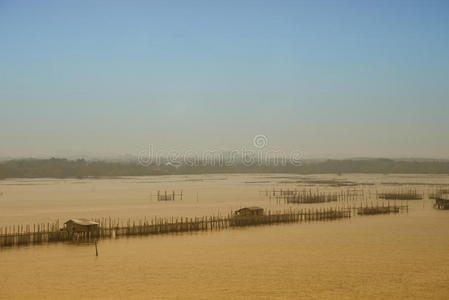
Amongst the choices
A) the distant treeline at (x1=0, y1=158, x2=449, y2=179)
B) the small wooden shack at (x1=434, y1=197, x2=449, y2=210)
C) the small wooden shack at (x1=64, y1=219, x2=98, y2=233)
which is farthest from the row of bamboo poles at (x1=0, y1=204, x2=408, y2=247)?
the distant treeline at (x1=0, y1=158, x2=449, y2=179)

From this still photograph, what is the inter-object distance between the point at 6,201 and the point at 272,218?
25.3 meters

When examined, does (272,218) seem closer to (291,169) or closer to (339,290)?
(339,290)

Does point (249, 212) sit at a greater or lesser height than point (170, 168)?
lesser

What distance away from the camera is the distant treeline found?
334 ft

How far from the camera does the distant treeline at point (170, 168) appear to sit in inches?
4011

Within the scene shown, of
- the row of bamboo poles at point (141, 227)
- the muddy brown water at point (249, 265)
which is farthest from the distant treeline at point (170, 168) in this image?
the muddy brown water at point (249, 265)

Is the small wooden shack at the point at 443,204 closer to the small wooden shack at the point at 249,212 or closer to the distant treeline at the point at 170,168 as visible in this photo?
the small wooden shack at the point at 249,212

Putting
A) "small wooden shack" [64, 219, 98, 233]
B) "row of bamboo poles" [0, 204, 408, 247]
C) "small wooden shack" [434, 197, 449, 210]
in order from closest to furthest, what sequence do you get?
"row of bamboo poles" [0, 204, 408, 247]
"small wooden shack" [64, 219, 98, 233]
"small wooden shack" [434, 197, 449, 210]

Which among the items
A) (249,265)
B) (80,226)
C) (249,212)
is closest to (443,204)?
(249,212)

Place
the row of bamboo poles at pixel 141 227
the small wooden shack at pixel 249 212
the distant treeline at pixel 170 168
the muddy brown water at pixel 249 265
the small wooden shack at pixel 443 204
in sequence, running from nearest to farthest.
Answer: the muddy brown water at pixel 249 265 → the row of bamboo poles at pixel 141 227 → the small wooden shack at pixel 249 212 → the small wooden shack at pixel 443 204 → the distant treeline at pixel 170 168

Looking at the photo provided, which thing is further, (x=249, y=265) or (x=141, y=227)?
(x=141, y=227)

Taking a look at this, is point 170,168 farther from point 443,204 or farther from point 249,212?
point 249,212

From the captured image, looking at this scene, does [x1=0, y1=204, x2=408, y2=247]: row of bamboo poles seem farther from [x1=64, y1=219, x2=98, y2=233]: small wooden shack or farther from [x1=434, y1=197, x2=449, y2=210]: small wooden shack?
[x1=434, y1=197, x2=449, y2=210]: small wooden shack

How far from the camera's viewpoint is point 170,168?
136375 millimetres
